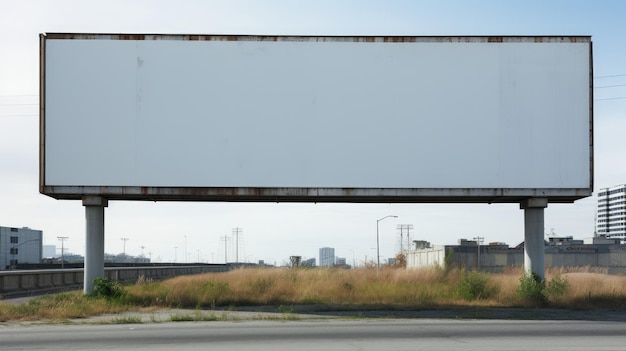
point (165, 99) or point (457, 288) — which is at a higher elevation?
point (165, 99)

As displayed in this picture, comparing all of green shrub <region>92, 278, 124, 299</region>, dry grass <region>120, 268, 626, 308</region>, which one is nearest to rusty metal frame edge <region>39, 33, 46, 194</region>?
green shrub <region>92, 278, 124, 299</region>

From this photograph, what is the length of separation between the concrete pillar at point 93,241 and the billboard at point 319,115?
655mm

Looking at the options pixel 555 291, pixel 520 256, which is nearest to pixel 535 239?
pixel 555 291

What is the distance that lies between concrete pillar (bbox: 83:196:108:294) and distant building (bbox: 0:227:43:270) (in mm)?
110450

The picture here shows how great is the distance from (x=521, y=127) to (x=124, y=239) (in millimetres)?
161552

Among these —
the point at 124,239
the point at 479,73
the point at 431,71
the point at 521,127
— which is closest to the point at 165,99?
the point at 431,71

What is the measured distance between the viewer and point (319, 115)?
85.3 ft

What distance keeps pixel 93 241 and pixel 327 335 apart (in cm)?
1372

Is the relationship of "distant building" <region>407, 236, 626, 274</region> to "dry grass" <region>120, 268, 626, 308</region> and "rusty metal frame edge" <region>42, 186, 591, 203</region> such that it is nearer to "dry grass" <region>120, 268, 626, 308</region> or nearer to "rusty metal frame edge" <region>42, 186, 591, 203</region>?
"dry grass" <region>120, 268, 626, 308</region>

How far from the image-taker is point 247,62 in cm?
2600

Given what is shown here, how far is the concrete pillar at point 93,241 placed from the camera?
2572 centimetres

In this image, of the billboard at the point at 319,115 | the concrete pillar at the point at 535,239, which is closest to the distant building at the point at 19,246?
the billboard at the point at 319,115

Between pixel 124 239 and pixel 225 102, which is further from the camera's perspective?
pixel 124 239

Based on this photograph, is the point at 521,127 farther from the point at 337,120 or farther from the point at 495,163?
the point at 337,120
